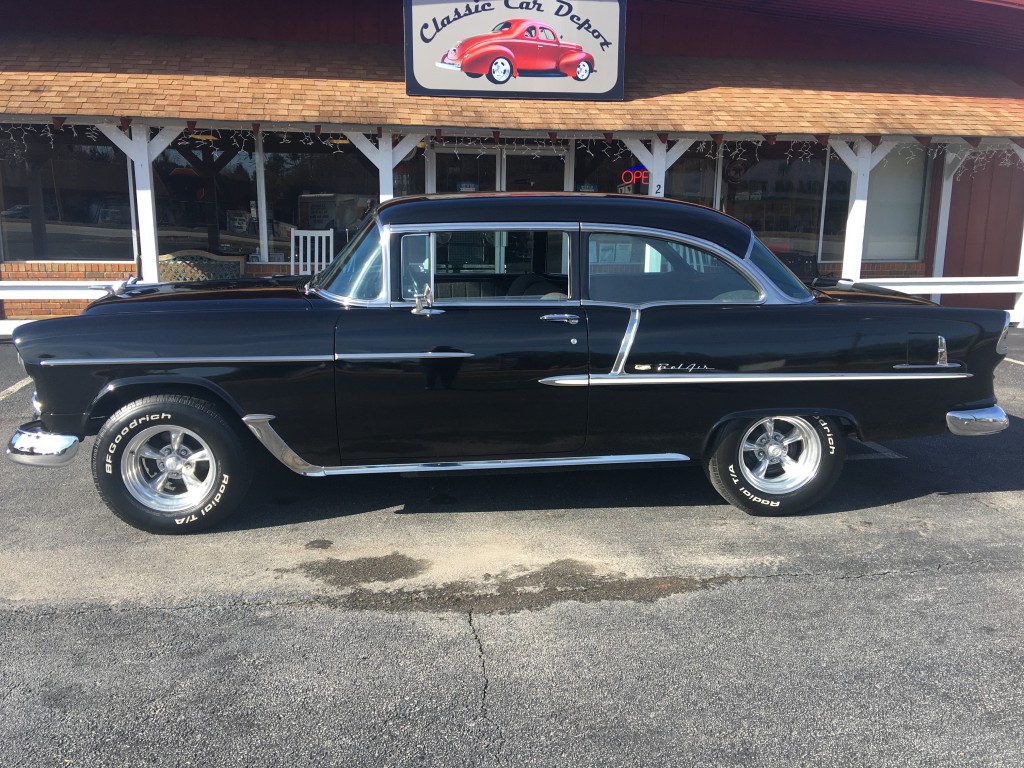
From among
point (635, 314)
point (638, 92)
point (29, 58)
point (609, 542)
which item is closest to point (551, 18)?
point (638, 92)

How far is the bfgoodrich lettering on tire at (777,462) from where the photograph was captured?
4434mm

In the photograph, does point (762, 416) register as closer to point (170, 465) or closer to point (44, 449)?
point (170, 465)

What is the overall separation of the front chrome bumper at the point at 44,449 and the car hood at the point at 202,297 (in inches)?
26.8

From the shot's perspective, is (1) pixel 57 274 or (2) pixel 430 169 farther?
(2) pixel 430 169

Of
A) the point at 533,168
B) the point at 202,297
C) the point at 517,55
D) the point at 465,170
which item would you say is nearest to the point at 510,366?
the point at 202,297

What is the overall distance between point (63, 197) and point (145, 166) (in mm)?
2521

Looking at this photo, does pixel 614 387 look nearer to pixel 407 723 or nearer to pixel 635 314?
pixel 635 314

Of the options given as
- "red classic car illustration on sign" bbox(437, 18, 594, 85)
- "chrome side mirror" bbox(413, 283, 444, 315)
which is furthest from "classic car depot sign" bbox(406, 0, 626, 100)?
"chrome side mirror" bbox(413, 283, 444, 315)

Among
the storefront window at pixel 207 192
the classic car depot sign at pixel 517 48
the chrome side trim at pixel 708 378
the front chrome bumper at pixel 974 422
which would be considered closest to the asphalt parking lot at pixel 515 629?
the front chrome bumper at pixel 974 422

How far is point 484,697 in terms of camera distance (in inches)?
112

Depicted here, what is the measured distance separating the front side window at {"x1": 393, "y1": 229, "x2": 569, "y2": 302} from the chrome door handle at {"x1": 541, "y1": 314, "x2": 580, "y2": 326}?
0.16 metres

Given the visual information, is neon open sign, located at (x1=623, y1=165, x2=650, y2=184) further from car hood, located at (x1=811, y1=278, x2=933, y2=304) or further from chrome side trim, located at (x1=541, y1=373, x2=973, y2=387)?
chrome side trim, located at (x1=541, y1=373, x2=973, y2=387)

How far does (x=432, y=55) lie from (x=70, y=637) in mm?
8983

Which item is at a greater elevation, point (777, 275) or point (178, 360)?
point (777, 275)
